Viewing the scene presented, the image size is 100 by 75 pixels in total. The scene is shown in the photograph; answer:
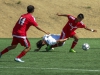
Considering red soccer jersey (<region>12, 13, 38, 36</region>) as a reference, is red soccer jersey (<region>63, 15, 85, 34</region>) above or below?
below

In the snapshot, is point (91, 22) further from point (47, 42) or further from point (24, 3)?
point (47, 42)

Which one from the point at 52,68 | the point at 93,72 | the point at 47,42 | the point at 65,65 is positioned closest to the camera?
the point at 93,72

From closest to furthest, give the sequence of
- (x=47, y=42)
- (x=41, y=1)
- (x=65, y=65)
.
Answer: (x=65, y=65) < (x=47, y=42) < (x=41, y=1)

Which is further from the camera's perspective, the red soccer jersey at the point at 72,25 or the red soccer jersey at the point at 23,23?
the red soccer jersey at the point at 72,25

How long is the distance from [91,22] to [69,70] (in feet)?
164

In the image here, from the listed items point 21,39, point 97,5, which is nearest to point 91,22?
point 97,5

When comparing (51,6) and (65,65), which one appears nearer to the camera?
(65,65)

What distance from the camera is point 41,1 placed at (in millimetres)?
67500

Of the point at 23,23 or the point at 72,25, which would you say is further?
the point at 72,25

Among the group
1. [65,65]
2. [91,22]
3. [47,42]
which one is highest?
[65,65]

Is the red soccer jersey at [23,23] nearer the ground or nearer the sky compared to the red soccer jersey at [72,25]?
nearer the sky

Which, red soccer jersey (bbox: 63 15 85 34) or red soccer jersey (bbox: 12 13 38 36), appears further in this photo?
red soccer jersey (bbox: 63 15 85 34)

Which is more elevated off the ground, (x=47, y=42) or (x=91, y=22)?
(x=47, y=42)

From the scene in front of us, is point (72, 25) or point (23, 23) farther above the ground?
point (23, 23)
